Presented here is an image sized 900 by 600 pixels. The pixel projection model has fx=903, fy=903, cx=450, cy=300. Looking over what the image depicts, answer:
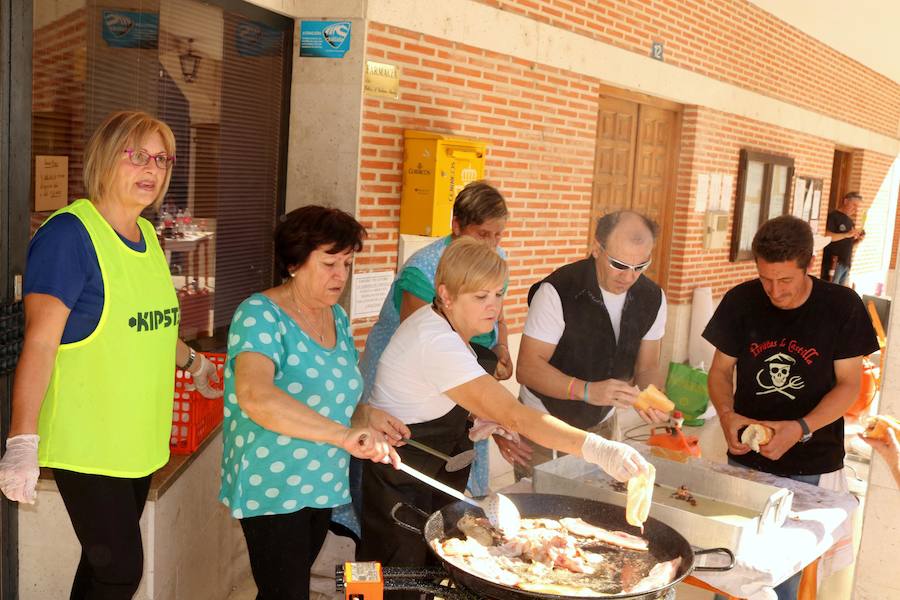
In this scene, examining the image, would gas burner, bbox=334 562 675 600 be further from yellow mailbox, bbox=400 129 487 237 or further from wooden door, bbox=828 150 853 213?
wooden door, bbox=828 150 853 213

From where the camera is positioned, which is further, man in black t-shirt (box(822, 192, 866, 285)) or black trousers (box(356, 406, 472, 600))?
man in black t-shirt (box(822, 192, 866, 285))

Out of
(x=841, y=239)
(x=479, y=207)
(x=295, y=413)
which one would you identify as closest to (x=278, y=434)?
(x=295, y=413)

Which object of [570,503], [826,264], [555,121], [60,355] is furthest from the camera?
[826,264]

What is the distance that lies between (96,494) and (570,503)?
161 cm

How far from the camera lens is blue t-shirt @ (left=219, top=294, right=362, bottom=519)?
9.75 feet

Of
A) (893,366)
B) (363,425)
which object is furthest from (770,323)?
(363,425)

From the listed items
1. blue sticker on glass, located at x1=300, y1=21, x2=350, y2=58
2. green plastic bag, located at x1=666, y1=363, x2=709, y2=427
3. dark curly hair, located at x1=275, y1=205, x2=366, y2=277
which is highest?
blue sticker on glass, located at x1=300, y1=21, x2=350, y2=58

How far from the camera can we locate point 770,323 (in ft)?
12.9

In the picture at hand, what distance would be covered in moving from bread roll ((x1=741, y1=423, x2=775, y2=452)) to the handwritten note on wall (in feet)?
9.79

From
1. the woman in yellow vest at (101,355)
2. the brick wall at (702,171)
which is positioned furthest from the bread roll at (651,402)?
the brick wall at (702,171)

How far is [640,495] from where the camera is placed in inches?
111

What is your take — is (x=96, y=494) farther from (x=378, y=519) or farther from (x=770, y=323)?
(x=770, y=323)

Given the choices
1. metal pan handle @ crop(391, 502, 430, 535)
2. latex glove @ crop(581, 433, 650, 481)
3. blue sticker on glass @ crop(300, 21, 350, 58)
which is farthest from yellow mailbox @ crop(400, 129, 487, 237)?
latex glove @ crop(581, 433, 650, 481)

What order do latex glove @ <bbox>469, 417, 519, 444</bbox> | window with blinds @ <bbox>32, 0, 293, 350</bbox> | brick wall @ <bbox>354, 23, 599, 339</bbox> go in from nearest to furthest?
latex glove @ <bbox>469, 417, 519, 444</bbox> < window with blinds @ <bbox>32, 0, 293, 350</bbox> < brick wall @ <bbox>354, 23, 599, 339</bbox>
